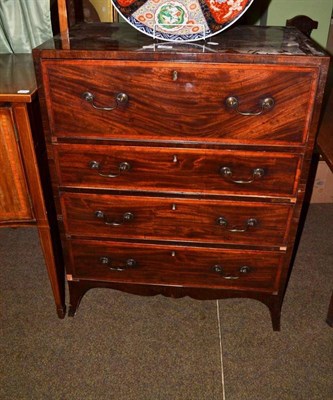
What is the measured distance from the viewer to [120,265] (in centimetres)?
158

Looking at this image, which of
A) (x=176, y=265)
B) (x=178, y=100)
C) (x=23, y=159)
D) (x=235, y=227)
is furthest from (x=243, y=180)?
(x=23, y=159)

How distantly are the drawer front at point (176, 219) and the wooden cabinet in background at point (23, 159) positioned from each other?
95mm

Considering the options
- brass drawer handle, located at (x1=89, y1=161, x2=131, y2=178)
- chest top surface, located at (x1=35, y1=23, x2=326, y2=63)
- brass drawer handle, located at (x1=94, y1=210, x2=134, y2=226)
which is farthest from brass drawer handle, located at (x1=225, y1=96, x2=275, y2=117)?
brass drawer handle, located at (x1=94, y1=210, x2=134, y2=226)

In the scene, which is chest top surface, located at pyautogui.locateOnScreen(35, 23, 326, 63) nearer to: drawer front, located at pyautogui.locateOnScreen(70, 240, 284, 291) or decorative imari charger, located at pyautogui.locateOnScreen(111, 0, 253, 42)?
decorative imari charger, located at pyautogui.locateOnScreen(111, 0, 253, 42)

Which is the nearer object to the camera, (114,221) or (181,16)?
(181,16)

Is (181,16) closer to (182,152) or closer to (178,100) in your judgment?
(178,100)

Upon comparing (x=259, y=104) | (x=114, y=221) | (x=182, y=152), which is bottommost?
(x=114, y=221)

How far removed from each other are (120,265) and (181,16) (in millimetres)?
921

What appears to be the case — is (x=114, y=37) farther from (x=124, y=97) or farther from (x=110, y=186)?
(x=110, y=186)

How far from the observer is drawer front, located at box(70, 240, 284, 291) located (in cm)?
150

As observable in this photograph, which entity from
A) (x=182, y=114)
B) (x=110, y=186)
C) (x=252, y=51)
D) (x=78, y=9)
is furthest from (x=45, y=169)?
(x=252, y=51)

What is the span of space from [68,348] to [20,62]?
3.79ft

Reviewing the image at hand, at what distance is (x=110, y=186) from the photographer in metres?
1.38

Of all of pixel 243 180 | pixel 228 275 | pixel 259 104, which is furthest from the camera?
pixel 228 275
